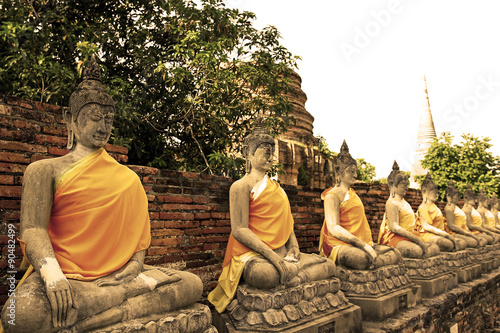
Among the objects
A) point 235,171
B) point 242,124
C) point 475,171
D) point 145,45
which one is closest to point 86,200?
point 235,171

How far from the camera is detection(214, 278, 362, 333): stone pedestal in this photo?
11.8 feet

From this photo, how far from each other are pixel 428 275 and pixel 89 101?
5573 mm

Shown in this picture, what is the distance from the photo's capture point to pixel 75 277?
267 cm

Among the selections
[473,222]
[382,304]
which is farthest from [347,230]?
[473,222]

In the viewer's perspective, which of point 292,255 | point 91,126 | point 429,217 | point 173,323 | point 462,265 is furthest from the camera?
point 429,217

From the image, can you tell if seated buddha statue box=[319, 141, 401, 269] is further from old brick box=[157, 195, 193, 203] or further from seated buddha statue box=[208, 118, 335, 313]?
old brick box=[157, 195, 193, 203]

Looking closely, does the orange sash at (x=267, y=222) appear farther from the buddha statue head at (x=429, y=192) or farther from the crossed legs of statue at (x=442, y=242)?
the buddha statue head at (x=429, y=192)

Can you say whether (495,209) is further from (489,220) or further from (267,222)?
(267,222)

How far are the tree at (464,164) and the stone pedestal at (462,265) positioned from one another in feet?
33.0

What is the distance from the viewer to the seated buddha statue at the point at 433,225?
7.64 metres

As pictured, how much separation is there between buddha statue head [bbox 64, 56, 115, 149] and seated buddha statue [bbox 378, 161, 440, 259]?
15.9 ft

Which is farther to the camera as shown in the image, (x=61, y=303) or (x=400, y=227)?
(x=400, y=227)

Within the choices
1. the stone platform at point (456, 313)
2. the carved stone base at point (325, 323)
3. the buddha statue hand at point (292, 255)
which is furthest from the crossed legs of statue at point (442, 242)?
the buddha statue hand at point (292, 255)

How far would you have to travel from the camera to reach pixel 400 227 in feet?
21.5
